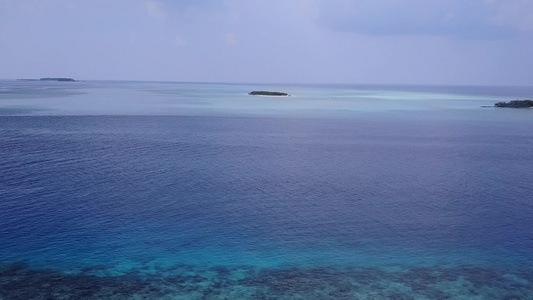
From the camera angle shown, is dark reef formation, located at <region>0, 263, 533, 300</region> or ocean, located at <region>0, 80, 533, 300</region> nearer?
dark reef formation, located at <region>0, 263, 533, 300</region>

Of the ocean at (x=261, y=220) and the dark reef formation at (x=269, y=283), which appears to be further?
the ocean at (x=261, y=220)

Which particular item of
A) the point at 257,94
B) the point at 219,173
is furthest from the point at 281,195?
the point at 257,94

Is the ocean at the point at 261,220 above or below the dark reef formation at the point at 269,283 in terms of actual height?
above

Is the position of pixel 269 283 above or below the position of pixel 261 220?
below

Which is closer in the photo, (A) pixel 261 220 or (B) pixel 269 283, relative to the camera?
(B) pixel 269 283

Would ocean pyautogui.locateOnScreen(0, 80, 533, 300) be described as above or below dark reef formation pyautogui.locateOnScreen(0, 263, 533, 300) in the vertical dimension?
above
